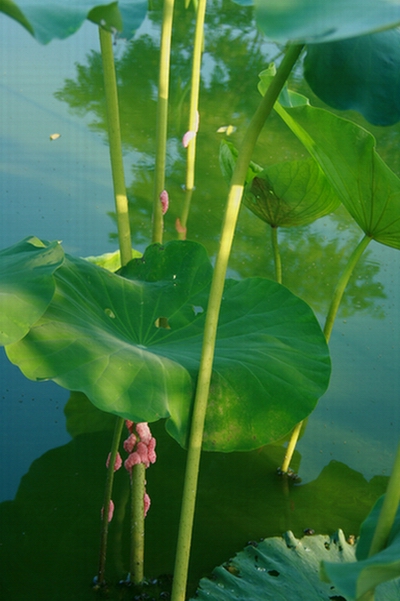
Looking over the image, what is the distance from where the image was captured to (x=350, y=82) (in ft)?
2.29

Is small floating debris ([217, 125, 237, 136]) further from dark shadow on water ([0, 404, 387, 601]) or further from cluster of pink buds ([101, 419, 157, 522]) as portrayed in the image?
cluster of pink buds ([101, 419, 157, 522])

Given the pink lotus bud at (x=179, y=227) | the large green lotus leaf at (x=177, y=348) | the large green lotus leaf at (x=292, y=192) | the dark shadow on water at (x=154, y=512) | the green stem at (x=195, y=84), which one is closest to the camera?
the large green lotus leaf at (x=177, y=348)

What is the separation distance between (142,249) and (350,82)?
4.89ft

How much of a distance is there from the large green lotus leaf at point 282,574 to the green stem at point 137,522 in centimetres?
12

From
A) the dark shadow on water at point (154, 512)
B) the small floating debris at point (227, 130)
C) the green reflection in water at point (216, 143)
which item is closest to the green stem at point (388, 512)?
the dark shadow on water at point (154, 512)

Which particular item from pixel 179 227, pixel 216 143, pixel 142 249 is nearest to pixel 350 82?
pixel 142 249

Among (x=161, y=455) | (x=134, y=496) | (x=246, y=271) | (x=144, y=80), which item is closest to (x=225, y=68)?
(x=144, y=80)

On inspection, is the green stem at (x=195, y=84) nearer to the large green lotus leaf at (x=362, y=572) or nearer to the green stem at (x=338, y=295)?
the green stem at (x=338, y=295)

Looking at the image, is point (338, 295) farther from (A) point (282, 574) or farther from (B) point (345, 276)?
(A) point (282, 574)

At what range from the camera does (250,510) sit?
1306mm

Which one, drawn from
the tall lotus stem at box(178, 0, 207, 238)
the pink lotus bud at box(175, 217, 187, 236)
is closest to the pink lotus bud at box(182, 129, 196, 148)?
the tall lotus stem at box(178, 0, 207, 238)

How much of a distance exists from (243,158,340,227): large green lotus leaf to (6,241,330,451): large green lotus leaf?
0.31 m

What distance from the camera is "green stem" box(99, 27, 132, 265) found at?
96cm

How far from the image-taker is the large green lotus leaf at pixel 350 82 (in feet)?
2.26
